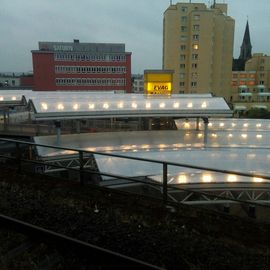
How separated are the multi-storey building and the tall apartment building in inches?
717

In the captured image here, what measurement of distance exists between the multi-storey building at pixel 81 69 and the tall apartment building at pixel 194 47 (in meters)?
18.2

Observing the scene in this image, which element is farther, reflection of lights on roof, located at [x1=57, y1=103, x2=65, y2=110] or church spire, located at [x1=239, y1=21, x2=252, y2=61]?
church spire, located at [x1=239, y1=21, x2=252, y2=61]

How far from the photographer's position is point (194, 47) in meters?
68.8

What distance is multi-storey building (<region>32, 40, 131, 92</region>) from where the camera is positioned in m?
83.1

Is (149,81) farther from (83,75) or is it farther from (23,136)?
(83,75)

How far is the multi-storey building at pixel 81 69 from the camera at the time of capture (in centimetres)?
8306

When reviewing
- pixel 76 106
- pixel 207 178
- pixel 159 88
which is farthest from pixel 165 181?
pixel 159 88

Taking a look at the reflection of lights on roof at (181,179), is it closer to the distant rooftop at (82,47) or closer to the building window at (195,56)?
the building window at (195,56)

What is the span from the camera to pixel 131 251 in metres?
4.52

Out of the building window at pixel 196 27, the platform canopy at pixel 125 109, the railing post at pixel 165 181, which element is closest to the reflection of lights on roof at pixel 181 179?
the railing post at pixel 165 181

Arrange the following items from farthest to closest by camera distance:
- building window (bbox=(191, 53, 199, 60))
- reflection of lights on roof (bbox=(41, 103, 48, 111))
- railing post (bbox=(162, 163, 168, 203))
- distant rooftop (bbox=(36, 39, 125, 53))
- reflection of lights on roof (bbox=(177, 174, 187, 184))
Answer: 1. distant rooftop (bbox=(36, 39, 125, 53))
2. building window (bbox=(191, 53, 199, 60))
3. reflection of lights on roof (bbox=(41, 103, 48, 111))
4. reflection of lights on roof (bbox=(177, 174, 187, 184))
5. railing post (bbox=(162, 163, 168, 203))

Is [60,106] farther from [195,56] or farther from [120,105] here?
[195,56]

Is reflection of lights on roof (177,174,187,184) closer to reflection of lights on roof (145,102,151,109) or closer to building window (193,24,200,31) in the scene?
reflection of lights on roof (145,102,151,109)

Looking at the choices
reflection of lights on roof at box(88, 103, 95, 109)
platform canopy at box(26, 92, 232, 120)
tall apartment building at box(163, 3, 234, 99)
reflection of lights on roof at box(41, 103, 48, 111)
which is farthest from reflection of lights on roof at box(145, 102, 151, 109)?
tall apartment building at box(163, 3, 234, 99)
